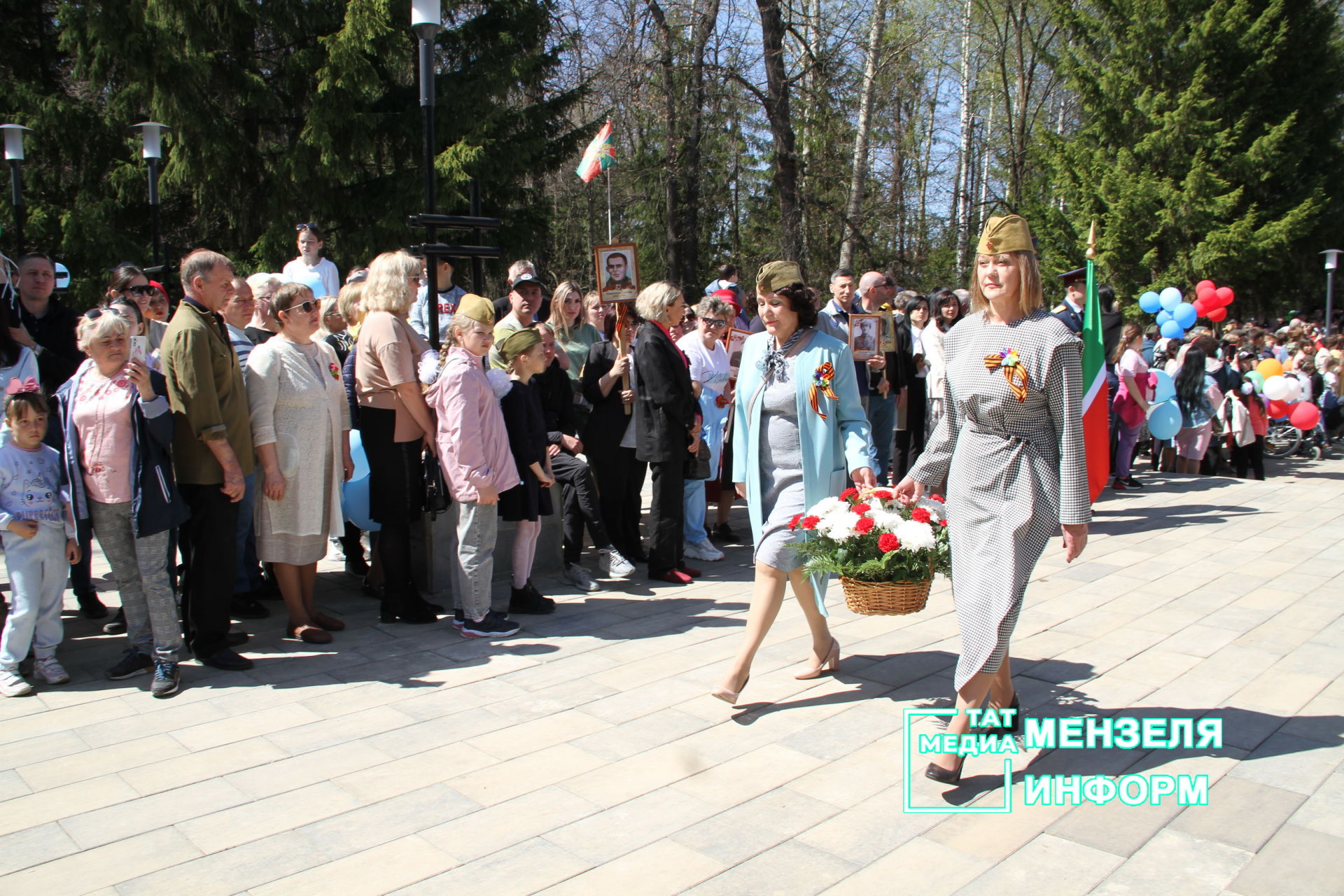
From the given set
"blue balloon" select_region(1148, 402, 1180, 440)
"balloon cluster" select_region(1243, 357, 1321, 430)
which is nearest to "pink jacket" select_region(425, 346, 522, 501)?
"blue balloon" select_region(1148, 402, 1180, 440)

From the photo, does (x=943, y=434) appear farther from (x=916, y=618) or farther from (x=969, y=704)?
(x=916, y=618)

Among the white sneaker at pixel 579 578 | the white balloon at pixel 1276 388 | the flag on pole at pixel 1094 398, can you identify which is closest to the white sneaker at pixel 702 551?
the white sneaker at pixel 579 578

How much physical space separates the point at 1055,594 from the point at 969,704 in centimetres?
295

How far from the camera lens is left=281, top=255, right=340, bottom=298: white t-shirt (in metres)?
9.07

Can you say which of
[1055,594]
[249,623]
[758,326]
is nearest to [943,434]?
[1055,594]

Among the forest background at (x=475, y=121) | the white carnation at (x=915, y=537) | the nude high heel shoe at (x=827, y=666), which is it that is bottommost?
the nude high heel shoe at (x=827, y=666)

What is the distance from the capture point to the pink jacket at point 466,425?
532 cm

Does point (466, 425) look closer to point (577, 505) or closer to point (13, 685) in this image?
point (577, 505)

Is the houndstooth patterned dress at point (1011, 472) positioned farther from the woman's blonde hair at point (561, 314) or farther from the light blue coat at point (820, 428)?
the woman's blonde hair at point (561, 314)

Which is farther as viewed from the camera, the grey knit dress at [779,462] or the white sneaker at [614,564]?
the white sneaker at [614,564]

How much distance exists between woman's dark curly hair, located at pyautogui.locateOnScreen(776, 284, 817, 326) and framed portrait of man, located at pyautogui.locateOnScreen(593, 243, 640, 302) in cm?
284

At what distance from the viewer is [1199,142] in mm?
26172

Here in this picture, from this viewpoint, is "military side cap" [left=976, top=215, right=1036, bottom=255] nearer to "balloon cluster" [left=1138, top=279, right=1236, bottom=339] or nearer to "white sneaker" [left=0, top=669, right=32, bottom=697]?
"white sneaker" [left=0, top=669, right=32, bottom=697]

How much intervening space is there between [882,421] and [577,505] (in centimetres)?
352
